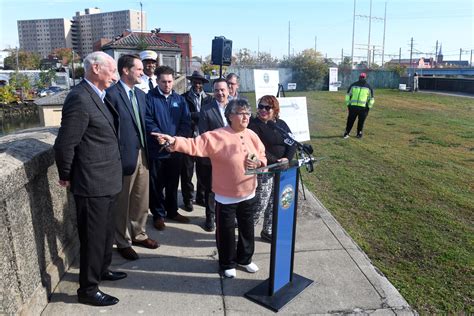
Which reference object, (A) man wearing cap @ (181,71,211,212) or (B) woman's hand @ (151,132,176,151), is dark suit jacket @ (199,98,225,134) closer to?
(A) man wearing cap @ (181,71,211,212)

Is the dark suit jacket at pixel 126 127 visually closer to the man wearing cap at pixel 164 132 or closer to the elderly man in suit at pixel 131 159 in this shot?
the elderly man in suit at pixel 131 159

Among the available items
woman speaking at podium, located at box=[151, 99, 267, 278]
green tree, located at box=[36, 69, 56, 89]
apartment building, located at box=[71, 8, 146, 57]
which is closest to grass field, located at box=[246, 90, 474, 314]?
woman speaking at podium, located at box=[151, 99, 267, 278]

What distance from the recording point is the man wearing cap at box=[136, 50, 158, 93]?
529 centimetres

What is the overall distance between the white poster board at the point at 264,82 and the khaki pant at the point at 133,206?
3472 mm

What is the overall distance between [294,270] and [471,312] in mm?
1455

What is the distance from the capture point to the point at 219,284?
347 centimetres

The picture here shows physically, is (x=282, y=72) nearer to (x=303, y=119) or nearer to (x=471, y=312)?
(x=303, y=119)

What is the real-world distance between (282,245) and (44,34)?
499ft

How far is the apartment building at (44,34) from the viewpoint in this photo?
130375mm

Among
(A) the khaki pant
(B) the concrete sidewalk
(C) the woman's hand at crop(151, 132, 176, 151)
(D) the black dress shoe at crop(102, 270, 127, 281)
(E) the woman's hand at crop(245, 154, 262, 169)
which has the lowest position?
(B) the concrete sidewalk

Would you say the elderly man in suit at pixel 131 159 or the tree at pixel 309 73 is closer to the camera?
the elderly man in suit at pixel 131 159

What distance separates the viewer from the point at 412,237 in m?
4.57

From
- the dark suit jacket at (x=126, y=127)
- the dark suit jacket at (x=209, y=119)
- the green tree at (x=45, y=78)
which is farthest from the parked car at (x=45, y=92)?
the dark suit jacket at (x=126, y=127)

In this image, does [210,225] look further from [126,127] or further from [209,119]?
[126,127]
